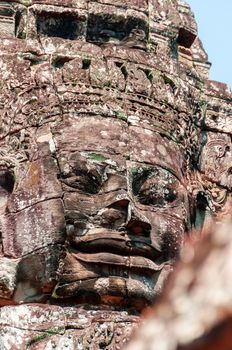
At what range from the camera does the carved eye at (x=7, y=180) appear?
789 centimetres

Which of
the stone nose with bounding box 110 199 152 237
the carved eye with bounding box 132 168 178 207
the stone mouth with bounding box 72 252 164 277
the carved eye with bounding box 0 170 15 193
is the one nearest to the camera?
the stone mouth with bounding box 72 252 164 277

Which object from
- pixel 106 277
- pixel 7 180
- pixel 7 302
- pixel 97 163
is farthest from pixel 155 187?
pixel 7 302

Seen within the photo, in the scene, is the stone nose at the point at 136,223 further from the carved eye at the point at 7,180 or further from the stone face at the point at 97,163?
the carved eye at the point at 7,180

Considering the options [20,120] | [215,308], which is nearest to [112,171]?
[20,120]

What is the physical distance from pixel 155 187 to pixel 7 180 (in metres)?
1.11

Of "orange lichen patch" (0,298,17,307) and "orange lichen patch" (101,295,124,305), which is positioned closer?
"orange lichen patch" (101,295,124,305)

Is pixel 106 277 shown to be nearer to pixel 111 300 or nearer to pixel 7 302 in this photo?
pixel 111 300

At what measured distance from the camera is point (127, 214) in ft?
24.4

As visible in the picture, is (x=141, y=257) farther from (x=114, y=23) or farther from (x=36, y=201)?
(x=114, y=23)

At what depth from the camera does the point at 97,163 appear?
25.2 ft

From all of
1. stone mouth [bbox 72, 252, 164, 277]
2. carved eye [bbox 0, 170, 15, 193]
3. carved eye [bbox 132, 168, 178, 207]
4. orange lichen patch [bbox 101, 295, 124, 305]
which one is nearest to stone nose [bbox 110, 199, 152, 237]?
stone mouth [bbox 72, 252, 164, 277]

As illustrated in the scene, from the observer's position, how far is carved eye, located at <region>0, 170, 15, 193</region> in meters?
7.89

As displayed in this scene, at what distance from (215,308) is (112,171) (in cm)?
672

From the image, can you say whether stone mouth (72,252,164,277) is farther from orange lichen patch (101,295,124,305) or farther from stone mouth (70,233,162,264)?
orange lichen patch (101,295,124,305)
